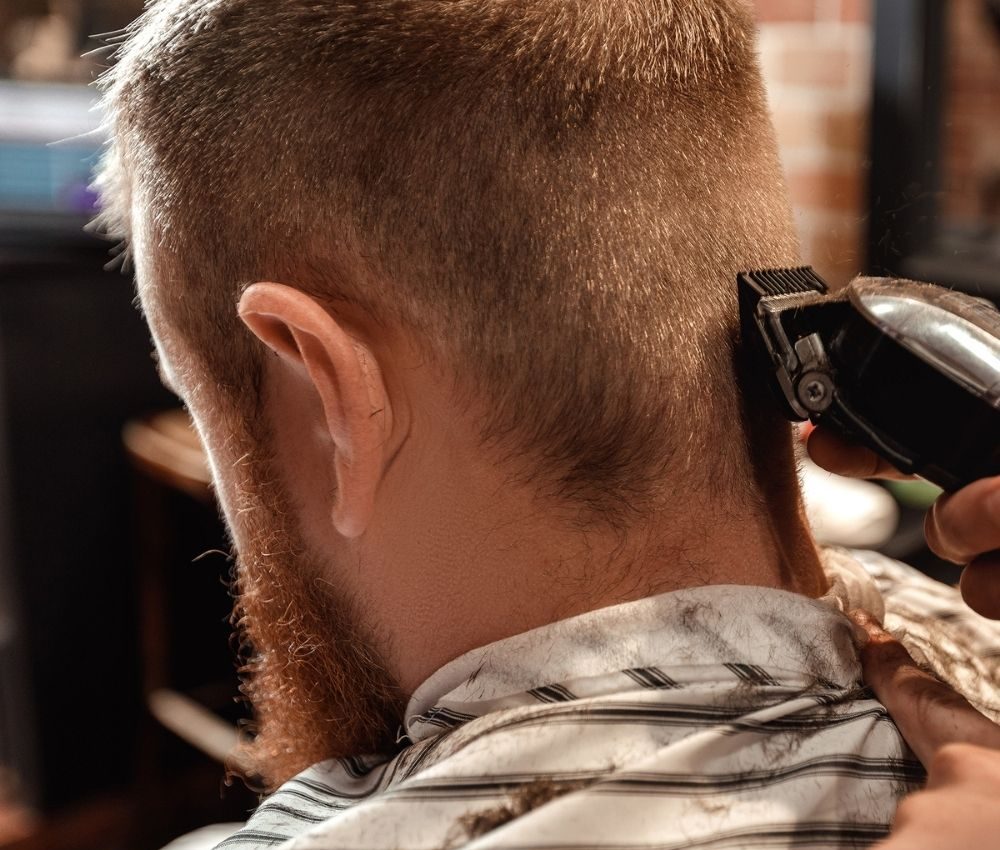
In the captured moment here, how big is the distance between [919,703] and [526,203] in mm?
434

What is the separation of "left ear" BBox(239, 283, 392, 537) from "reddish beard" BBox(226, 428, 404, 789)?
3.8 inches

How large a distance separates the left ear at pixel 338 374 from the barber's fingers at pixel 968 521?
0.38 meters

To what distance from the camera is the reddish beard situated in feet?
3.01

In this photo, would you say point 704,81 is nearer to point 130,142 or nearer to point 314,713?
point 130,142

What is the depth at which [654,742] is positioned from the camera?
0.73m

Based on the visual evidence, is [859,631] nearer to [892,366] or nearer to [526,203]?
[892,366]

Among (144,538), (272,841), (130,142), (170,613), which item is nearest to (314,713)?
(272,841)

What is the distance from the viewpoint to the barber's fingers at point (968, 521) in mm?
708

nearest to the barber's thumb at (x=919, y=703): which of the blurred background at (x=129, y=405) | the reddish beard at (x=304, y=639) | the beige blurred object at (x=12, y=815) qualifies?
the reddish beard at (x=304, y=639)

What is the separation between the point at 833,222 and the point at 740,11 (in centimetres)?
152

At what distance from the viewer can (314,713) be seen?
3.23ft

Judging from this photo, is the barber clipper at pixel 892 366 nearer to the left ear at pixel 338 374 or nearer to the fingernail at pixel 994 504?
the fingernail at pixel 994 504

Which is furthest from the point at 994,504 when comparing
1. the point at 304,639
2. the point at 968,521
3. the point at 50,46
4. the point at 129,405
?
the point at 50,46

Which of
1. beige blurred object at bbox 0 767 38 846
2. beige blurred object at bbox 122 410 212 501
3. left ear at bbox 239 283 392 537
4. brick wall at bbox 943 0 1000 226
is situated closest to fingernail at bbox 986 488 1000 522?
left ear at bbox 239 283 392 537
